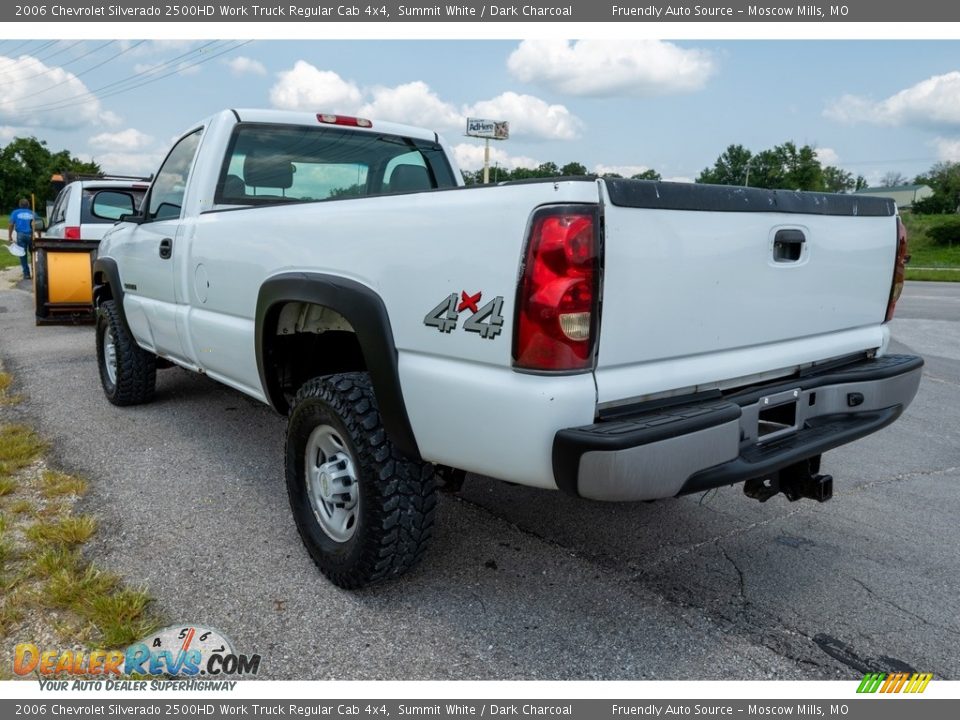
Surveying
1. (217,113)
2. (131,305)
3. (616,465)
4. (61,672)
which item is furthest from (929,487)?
(131,305)

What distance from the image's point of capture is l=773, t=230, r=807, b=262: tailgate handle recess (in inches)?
103

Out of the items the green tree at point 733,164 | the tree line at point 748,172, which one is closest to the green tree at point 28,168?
the tree line at point 748,172

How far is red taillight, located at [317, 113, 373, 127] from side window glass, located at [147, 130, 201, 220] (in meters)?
0.75

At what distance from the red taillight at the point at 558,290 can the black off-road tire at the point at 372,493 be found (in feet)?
2.62

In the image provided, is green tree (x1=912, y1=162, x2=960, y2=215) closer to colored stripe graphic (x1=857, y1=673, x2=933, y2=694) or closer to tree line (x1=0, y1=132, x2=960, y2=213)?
tree line (x1=0, y1=132, x2=960, y2=213)

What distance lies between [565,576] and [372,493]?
938mm

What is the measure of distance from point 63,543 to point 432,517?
1.71 m

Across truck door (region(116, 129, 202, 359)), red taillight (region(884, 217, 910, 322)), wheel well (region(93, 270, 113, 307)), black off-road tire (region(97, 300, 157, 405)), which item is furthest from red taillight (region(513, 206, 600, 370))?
wheel well (region(93, 270, 113, 307))

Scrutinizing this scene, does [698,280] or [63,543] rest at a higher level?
[698,280]

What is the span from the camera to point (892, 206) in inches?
123

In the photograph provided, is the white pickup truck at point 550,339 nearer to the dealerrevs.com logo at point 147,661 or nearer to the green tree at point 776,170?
the dealerrevs.com logo at point 147,661

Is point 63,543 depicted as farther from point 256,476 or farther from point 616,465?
point 616,465

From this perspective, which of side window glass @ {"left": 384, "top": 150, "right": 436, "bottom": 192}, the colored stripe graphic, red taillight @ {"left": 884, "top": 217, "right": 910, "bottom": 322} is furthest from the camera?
side window glass @ {"left": 384, "top": 150, "right": 436, "bottom": 192}

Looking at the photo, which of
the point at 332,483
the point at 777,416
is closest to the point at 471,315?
the point at 332,483
